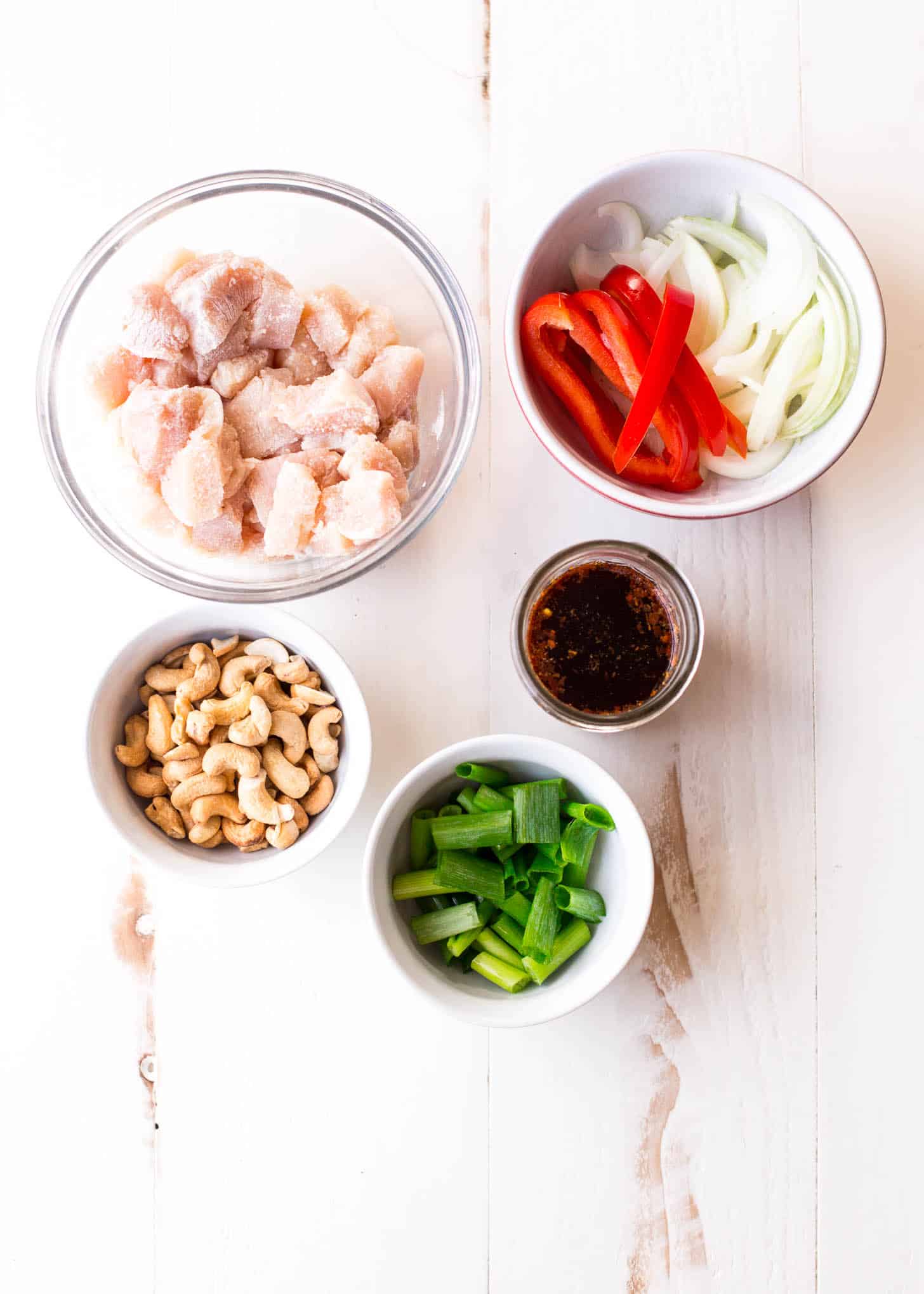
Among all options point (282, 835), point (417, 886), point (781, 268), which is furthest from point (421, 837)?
point (781, 268)

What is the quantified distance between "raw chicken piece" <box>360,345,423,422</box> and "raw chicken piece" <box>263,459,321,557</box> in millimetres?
117

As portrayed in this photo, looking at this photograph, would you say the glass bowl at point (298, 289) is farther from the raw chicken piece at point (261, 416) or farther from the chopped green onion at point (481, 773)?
the chopped green onion at point (481, 773)

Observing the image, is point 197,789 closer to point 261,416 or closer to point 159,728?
point 159,728

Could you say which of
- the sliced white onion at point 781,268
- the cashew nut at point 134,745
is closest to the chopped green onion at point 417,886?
the cashew nut at point 134,745

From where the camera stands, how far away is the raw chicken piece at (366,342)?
3.58 ft

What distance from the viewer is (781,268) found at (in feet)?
3.65

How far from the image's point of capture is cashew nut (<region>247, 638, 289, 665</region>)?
3.80 ft

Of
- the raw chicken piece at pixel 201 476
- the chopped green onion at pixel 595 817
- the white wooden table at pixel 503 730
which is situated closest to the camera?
the raw chicken piece at pixel 201 476

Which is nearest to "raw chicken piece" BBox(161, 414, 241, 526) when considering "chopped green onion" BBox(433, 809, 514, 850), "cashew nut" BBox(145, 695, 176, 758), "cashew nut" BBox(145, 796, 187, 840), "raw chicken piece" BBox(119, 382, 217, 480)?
"raw chicken piece" BBox(119, 382, 217, 480)

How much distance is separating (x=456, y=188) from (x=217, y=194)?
0.30m

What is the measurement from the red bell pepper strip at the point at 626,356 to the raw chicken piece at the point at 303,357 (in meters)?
0.28

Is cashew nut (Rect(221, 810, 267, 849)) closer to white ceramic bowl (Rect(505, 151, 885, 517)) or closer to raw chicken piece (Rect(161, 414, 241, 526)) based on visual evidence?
raw chicken piece (Rect(161, 414, 241, 526))

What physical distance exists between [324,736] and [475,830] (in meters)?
0.21

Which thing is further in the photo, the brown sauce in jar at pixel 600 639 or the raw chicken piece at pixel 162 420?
the brown sauce in jar at pixel 600 639
